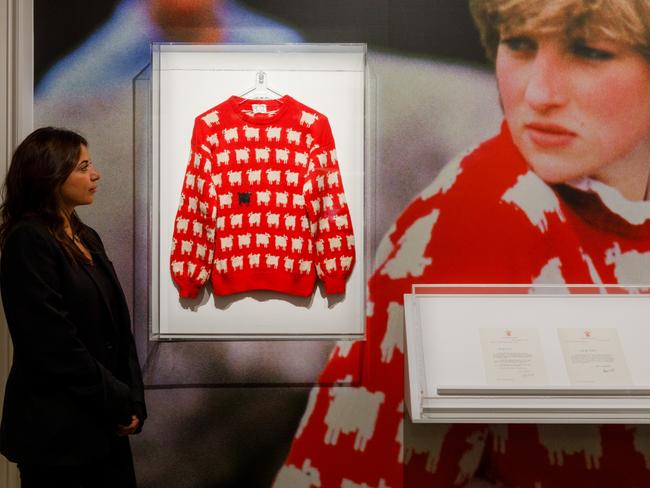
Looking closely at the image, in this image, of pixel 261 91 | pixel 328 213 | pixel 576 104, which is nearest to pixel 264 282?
pixel 328 213

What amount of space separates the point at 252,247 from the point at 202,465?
37.5 inches

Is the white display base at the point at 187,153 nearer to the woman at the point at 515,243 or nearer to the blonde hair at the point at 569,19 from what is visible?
the woman at the point at 515,243

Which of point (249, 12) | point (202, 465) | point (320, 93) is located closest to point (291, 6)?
point (249, 12)

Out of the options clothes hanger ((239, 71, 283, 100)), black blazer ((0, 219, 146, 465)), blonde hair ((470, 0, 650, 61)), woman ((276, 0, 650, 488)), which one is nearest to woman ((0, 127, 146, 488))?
black blazer ((0, 219, 146, 465))

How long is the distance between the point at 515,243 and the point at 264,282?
1.07 meters

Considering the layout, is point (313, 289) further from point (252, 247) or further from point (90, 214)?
point (90, 214)

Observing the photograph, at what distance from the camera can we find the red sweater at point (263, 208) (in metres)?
3.03

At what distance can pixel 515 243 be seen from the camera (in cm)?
306

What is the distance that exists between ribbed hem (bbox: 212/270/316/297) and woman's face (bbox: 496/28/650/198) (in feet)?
3.58

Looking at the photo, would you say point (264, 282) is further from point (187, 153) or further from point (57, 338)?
point (57, 338)

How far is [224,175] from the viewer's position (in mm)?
3045

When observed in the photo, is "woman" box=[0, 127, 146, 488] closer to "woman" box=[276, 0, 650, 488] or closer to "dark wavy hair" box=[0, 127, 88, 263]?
"dark wavy hair" box=[0, 127, 88, 263]

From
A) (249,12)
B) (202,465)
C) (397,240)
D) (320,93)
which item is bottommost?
(202,465)

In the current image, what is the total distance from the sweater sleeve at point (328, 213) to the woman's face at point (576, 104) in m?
0.77
